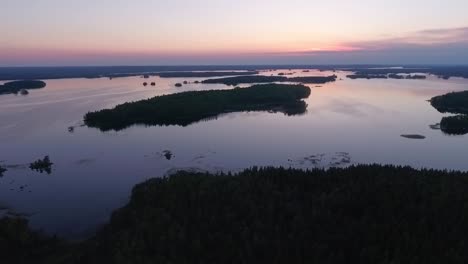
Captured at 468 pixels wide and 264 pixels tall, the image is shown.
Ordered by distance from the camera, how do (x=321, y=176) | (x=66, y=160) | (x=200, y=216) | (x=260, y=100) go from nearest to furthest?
(x=200, y=216) → (x=321, y=176) → (x=66, y=160) → (x=260, y=100)

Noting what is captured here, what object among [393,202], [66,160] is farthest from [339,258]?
[66,160]

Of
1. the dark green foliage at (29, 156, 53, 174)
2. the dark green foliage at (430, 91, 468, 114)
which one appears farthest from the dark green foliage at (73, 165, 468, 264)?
the dark green foliage at (430, 91, 468, 114)

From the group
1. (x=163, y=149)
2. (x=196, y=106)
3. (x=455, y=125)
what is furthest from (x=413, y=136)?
(x=196, y=106)

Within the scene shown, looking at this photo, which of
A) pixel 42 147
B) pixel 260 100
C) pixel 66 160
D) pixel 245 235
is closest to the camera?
pixel 245 235

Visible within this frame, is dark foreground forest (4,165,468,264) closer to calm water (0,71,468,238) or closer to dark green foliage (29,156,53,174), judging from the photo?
calm water (0,71,468,238)

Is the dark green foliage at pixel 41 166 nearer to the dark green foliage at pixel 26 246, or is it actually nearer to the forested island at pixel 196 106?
the dark green foliage at pixel 26 246

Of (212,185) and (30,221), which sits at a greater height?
(212,185)

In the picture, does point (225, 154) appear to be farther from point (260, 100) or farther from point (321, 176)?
point (260, 100)
